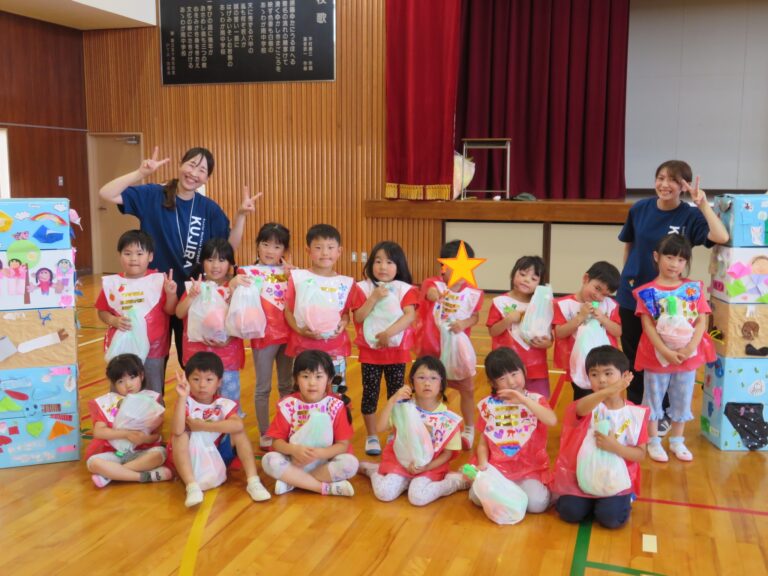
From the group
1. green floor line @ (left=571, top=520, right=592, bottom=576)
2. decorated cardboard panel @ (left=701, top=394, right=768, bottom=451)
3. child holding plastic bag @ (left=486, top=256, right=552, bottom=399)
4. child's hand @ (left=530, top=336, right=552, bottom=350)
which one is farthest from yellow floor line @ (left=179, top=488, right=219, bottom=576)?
decorated cardboard panel @ (left=701, top=394, right=768, bottom=451)

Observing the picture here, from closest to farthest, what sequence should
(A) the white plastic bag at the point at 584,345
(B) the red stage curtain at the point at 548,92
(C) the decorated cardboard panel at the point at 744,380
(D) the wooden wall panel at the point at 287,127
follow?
(A) the white plastic bag at the point at 584,345
(C) the decorated cardboard panel at the point at 744,380
(B) the red stage curtain at the point at 548,92
(D) the wooden wall panel at the point at 287,127

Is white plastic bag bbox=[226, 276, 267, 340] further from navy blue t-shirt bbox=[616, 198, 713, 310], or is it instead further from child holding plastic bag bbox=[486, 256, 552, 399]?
navy blue t-shirt bbox=[616, 198, 713, 310]

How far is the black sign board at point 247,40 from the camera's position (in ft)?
28.9

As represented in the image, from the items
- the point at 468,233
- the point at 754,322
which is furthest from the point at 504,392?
the point at 468,233

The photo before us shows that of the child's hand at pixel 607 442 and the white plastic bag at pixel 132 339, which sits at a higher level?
the white plastic bag at pixel 132 339

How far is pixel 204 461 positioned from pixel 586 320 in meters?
1.84

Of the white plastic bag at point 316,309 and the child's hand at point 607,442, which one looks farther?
the white plastic bag at point 316,309

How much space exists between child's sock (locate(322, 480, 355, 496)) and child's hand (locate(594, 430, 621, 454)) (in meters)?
1.05

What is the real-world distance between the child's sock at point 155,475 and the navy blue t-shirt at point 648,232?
239 cm

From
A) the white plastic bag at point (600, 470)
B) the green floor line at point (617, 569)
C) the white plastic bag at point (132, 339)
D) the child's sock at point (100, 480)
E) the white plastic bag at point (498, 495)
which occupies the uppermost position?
the white plastic bag at point (132, 339)

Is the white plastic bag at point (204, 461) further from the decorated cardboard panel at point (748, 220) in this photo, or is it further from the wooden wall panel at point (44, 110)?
the wooden wall panel at point (44, 110)

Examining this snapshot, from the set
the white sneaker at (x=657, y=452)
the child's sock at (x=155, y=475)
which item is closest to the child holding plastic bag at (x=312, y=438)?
the child's sock at (x=155, y=475)

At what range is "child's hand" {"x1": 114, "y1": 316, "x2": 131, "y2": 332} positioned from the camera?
3.46m

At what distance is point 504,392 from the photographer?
9.66ft
